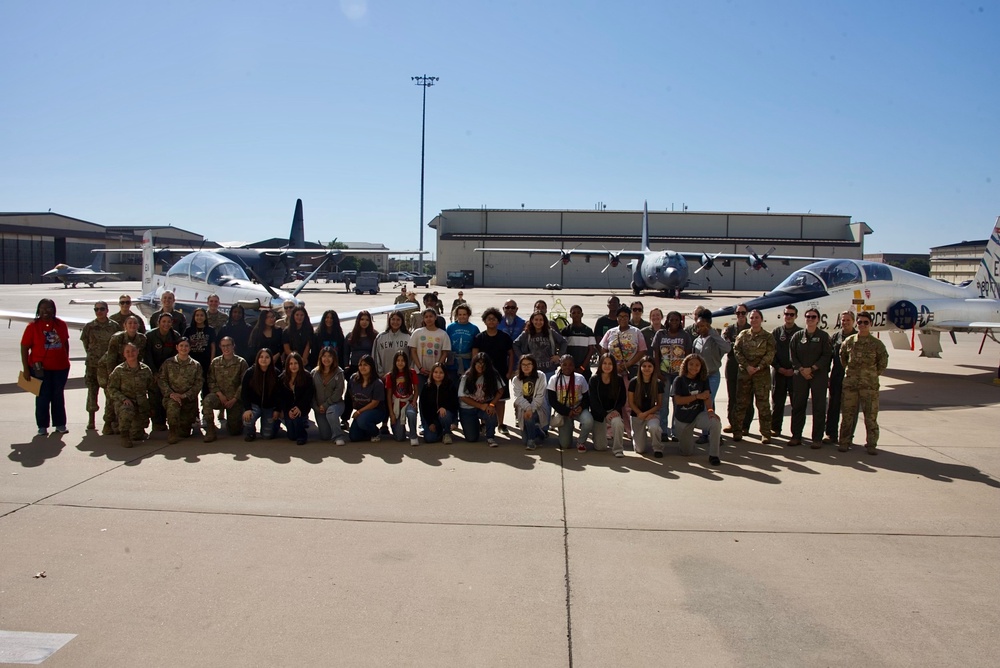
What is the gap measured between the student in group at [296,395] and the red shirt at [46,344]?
248 centimetres

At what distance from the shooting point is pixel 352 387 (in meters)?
7.43

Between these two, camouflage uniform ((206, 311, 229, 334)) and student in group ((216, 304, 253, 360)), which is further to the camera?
student in group ((216, 304, 253, 360))

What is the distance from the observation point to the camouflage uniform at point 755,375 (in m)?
7.31

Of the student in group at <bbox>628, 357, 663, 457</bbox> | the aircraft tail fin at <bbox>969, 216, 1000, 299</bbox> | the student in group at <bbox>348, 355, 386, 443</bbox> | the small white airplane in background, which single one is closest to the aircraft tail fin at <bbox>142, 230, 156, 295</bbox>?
the small white airplane in background

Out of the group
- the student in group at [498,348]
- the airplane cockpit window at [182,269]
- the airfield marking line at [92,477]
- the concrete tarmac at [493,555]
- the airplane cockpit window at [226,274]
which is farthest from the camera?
the airplane cockpit window at [182,269]

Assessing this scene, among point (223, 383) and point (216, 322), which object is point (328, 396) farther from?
point (216, 322)

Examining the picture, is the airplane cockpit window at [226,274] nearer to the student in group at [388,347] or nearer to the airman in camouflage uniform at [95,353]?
the airman in camouflage uniform at [95,353]

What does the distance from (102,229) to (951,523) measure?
91.5m

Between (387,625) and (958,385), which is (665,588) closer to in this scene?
(387,625)

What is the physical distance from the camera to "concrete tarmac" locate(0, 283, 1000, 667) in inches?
134

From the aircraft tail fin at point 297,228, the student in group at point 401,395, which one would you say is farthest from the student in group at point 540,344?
the aircraft tail fin at point 297,228

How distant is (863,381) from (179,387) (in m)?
7.12

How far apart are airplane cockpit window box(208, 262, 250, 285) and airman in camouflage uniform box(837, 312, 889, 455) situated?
11.6 metres

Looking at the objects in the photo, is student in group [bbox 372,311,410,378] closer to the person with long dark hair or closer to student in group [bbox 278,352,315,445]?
Result: student in group [bbox 278,352,315,445]
